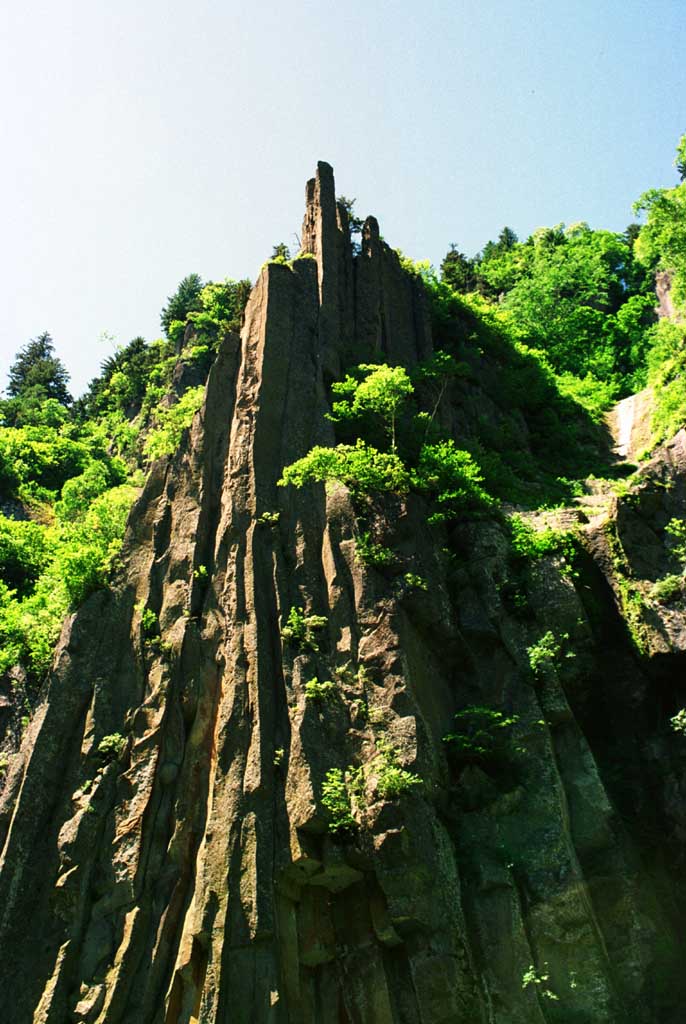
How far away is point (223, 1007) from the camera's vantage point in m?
16.2

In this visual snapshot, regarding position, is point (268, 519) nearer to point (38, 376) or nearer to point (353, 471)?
point (353, 471)

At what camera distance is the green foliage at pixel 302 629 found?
21.0 meters

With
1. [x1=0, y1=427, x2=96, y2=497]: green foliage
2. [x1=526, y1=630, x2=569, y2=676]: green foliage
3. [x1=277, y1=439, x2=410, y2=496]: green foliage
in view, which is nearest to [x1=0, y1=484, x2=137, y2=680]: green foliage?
[x1=277, y1=439, x2=410, y2=496]: green foliage

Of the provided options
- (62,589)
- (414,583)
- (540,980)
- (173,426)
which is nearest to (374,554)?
(414,583)

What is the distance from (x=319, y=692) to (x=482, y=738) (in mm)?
3809

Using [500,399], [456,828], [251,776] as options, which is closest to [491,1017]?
[456,828]

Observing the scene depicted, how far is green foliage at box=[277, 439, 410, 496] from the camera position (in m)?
23.5

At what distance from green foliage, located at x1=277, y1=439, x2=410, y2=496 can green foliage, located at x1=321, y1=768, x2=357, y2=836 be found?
781 centimetres

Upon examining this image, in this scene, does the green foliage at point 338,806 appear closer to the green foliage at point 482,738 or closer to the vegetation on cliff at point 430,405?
the green foliage at point 482,738

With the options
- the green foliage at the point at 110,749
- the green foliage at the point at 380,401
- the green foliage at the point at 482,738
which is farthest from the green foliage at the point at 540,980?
the green foliage at the point at 380,401

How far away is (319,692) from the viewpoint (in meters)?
19.9

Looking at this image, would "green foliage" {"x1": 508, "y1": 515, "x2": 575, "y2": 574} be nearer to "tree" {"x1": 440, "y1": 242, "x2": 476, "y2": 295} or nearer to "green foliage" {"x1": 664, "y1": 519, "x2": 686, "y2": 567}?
"green foliage" {"x1": 664, "y1": 519, "x2": 686, "y2": 567}

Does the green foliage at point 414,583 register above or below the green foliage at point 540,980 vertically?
above

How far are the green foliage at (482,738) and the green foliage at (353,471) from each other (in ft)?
20.2
